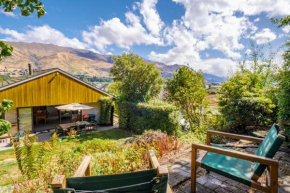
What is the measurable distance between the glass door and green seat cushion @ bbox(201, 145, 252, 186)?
1386 centimetres

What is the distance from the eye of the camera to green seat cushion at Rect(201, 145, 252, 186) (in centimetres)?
222

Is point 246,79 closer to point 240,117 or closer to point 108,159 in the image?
point 240,117

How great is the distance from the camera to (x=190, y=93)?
29.1ft

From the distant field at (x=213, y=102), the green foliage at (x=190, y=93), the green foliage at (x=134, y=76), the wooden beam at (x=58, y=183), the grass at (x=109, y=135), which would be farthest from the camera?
the green foliage at (x=134, y=76)

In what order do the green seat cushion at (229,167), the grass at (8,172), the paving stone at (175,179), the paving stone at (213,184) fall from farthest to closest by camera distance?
1. the grass at (8,172)
2. the paving stone at (175,179)
3. the paving stone at (213,184)
4. the green seat cushion at (229,167)

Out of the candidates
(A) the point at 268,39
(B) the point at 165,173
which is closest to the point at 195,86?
(B) the point at 165,173

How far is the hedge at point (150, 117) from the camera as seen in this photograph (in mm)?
10125

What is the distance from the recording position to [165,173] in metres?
1.61

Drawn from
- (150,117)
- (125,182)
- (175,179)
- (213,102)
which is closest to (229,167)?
(175,179)

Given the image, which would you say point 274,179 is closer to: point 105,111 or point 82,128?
point 82,128

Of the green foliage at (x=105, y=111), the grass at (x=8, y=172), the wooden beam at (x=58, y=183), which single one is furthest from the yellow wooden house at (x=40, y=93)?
the wooden beam at (x=58, y=183)

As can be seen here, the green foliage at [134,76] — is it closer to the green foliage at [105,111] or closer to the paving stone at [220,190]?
the green foliage at [105,111]

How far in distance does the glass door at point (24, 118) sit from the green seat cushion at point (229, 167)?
45.5 feet

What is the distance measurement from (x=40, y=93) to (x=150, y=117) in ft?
29.1
